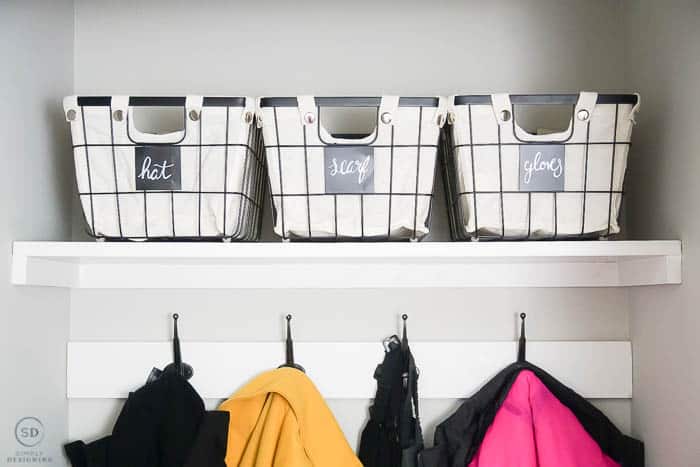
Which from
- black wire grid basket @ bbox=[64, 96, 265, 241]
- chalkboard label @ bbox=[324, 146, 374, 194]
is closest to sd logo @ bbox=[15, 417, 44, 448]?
black wire grid basket @ bbox=[64, 96, 265, 241]

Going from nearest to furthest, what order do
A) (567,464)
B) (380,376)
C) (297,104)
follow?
(297,104)
(567,464)
(380,376)

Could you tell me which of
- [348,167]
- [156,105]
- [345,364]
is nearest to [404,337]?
[345,364]

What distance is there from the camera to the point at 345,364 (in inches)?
58.1

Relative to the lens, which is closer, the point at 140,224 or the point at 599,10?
the point at 140,224

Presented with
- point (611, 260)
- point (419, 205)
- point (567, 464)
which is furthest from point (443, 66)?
point (567, 464)

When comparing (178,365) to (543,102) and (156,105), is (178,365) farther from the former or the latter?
(543,102)

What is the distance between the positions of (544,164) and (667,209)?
0.88 ft

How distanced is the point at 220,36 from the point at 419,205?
653mm

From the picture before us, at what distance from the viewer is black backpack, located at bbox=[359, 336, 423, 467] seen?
54.2 inches

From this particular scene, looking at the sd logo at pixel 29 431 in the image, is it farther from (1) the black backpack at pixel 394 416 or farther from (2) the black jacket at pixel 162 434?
(1) the black backpack at pixel 394 416

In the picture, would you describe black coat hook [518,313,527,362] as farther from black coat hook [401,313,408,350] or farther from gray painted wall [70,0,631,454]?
black coat hook [401,313,408,350]

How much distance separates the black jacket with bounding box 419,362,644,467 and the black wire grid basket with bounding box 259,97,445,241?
435mm

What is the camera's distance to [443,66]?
1.53 metres

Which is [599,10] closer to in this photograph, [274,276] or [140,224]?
[274,276]
